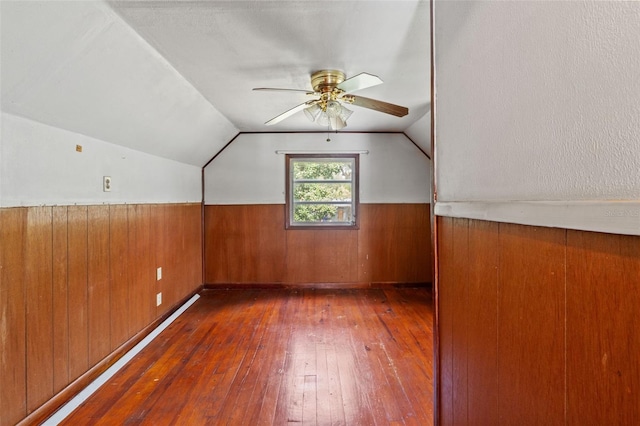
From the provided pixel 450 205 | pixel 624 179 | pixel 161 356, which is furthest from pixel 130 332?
pixel 624 179

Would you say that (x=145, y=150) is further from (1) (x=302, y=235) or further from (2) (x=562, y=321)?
(2) (x=562, y=321)

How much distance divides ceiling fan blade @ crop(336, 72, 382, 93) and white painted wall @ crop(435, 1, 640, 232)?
83 centimetres

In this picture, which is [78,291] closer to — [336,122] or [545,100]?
[336,122]

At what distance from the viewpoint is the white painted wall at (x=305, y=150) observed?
4.37m

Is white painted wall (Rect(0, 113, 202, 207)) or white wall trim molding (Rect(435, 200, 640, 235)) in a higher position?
white painted wall (Rect(0, 113, 202, 207))

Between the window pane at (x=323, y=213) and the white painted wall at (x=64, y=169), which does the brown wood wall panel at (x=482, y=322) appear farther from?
the window pane at (x=323, y=213)

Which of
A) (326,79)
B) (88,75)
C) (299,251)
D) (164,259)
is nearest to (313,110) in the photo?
(326,79)

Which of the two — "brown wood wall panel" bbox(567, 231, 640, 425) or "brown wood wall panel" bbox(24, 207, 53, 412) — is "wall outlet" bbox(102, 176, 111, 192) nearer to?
"brown wood wall panel" bbox(24, 207, 53, 412)

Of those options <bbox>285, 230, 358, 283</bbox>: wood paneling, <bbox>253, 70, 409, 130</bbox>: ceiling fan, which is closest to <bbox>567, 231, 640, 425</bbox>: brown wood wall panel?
<bbox>253, 70, 409, 130</bbox>: ceiling fan

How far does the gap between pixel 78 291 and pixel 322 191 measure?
9.71ft

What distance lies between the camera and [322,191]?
443 centimetres

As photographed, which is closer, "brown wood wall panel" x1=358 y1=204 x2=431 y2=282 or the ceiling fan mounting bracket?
the ceiling fan mounting bracket

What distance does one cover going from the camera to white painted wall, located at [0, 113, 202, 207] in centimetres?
162

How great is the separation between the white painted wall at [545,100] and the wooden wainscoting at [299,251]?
340 centimetres
